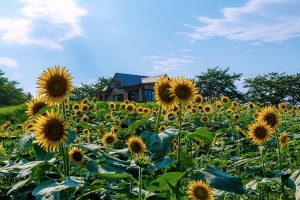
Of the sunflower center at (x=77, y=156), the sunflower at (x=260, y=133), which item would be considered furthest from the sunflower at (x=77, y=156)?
the sunflower at (x=260, y=133)

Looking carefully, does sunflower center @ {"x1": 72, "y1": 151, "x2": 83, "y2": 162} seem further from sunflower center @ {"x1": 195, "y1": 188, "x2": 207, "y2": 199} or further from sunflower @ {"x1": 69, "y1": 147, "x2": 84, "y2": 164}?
sunflower center @ {"x1": 195, "y1": 188, "x2": 207, "y2": 199}

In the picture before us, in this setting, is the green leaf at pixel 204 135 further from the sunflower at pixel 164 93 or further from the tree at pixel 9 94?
the tree at pixel 9 94

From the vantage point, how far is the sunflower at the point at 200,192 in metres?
2.83

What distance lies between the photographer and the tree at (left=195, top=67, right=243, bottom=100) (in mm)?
60219

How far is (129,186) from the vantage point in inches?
122

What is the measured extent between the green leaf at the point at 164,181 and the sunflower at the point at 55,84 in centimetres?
110

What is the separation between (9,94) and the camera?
230 ft

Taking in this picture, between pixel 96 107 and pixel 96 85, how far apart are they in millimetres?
69166

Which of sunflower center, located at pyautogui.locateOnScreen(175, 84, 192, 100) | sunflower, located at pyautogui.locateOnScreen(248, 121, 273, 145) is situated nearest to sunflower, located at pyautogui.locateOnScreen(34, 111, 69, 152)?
sunflower center, located at pyautogui.locateOnScreen(175, 84, 192, 100)

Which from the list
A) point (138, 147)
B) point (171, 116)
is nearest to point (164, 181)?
point (138, 147)

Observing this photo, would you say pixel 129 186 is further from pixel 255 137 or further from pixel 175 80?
pixel 255 137

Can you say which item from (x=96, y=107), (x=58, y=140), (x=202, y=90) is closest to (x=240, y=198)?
(x=58, y=140)

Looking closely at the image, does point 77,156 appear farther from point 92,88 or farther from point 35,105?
point 92,88

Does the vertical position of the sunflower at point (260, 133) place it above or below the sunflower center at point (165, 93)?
below
